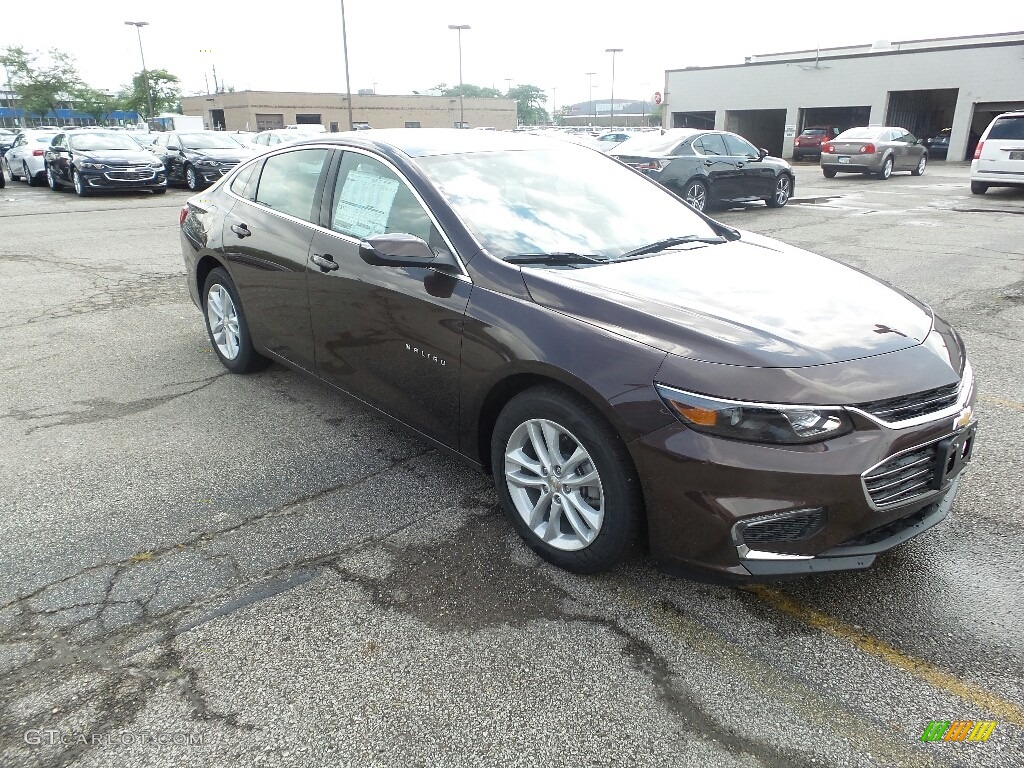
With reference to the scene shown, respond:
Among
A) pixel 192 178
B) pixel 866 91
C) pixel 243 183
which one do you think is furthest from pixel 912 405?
pixel 866 91

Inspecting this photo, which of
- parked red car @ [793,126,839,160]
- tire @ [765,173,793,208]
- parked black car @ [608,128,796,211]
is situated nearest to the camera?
parked black car @ [608,128,796,211]

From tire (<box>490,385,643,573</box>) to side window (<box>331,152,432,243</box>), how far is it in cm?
102

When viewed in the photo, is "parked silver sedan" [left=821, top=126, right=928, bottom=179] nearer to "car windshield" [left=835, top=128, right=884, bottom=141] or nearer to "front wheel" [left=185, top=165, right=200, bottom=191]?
"car windshield" [left=835, top=128, right=884, bottom=141]

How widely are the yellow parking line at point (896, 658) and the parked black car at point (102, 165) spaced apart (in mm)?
19219

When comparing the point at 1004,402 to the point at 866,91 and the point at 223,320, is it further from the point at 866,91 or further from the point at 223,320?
the point at 866,91

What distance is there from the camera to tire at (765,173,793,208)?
16.1 meters

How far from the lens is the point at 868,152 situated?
75.3 ft

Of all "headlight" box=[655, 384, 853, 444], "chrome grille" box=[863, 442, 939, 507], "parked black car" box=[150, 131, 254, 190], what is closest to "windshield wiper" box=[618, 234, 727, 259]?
"headlight" box=[655, 384, 853, 444]

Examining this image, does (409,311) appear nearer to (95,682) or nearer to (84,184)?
(95,682)

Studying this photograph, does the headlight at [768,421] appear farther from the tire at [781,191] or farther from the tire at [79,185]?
the tire at [79,185]

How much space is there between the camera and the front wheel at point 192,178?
19812mm

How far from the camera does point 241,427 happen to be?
4562 mm

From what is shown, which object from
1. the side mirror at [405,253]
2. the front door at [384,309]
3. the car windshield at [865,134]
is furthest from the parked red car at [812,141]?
the side mirror at [405,253]

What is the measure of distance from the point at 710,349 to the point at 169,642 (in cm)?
214
